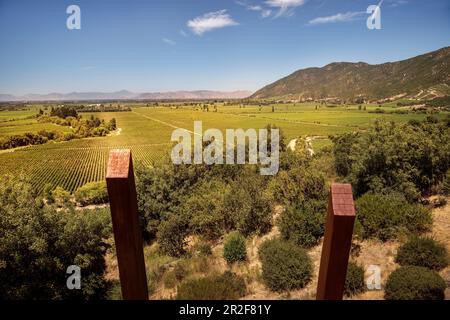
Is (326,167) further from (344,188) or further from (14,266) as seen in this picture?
(344,188)

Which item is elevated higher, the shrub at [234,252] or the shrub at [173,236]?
the shrub at [234,252]

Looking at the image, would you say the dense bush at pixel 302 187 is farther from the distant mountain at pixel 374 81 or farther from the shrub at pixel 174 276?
the distant mountain at pixel 374 81

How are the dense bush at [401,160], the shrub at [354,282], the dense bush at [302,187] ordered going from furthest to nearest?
1. the dense bush at [401,160]
2. the dense bush at [302,187]
3. the shrub at [354,282]

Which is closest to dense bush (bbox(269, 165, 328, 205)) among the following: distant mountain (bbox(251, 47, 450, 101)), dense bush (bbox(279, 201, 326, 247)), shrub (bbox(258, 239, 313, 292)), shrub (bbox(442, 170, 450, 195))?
dense bush (bbox(279, 201, 326, 247))

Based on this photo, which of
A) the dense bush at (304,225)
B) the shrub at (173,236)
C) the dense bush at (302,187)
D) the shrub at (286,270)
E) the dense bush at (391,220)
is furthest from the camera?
the dense bush at (302,187)

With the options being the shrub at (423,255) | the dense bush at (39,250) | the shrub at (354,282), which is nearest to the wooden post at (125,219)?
the shrub at (354,282)

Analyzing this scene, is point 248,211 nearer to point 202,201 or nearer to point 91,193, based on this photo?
point 202,201

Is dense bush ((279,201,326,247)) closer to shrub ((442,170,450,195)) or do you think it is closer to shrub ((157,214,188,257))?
shrub ((157,214,188,257))
